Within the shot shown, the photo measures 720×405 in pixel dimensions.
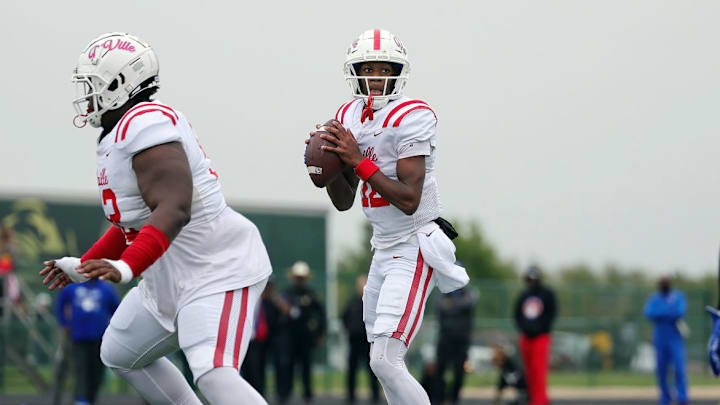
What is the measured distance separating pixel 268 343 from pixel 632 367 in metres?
13.0

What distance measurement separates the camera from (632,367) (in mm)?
26281

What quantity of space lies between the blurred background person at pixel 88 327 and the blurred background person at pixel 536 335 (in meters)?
5.10

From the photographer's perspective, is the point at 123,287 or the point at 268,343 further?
the point at 123,287

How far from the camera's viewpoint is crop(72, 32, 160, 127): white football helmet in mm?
5273

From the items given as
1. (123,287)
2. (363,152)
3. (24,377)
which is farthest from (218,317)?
(123,287)

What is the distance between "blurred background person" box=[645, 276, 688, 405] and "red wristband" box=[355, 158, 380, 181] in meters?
10.0

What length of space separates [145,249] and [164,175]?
0.36m

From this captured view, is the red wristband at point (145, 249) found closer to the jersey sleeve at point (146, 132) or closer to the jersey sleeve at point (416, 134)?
the jersey sleeve at point (146, 132)

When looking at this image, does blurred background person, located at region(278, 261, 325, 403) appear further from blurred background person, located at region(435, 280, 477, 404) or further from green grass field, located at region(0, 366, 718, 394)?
green grass field, located at region(0, 366, 718, 394)

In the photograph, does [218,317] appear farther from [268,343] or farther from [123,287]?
[123,287]

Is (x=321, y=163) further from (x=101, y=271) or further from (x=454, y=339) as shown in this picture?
(x=454, y=339)

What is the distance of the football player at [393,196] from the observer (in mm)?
5984

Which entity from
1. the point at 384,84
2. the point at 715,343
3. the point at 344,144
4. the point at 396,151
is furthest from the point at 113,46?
the point at 715,343

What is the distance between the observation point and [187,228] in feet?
17.3
